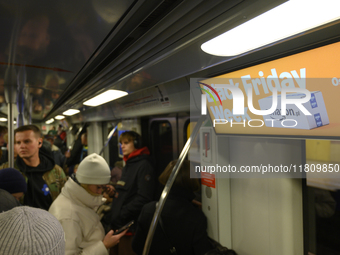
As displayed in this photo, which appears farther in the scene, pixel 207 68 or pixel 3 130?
pixel 3 130

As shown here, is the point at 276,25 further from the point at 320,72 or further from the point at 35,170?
the point at 35,170

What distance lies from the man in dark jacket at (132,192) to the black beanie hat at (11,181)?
1358 mm

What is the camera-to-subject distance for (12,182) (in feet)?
6.07

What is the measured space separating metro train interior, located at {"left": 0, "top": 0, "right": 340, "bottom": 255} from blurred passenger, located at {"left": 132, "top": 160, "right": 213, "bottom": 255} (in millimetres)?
169

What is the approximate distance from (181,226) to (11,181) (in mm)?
1490

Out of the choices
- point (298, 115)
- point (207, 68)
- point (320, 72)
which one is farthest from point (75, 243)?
point (320, 72)

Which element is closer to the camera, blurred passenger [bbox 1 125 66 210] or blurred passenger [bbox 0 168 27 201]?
blurred passenger [bbox 0 168 27 201]

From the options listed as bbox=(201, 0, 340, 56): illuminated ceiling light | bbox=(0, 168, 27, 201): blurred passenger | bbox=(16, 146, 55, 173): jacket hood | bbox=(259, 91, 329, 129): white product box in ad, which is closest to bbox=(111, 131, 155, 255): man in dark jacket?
bbox=(16, 146, 55, 173): jacket hood

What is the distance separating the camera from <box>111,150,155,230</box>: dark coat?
288 centimetres

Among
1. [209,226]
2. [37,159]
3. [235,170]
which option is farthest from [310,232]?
[37,159]

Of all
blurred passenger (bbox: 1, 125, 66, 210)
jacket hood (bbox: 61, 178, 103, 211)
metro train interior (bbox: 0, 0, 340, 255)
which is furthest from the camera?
blurred passenger (bbox: 1, 125, 66, 210)

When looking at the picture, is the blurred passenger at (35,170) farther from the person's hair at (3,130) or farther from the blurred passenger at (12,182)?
the person's hair at (3,130)

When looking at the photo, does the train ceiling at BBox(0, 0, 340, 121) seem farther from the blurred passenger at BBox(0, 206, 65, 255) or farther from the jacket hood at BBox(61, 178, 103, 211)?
the jacket hood at BBox(61, 178, 103, 211)

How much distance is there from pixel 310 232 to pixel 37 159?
2851 mm
